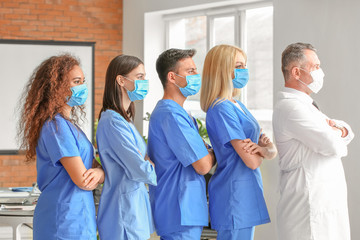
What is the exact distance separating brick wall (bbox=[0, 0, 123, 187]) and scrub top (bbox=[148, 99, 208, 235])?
3899 mm

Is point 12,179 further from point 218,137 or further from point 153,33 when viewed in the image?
point 218,137

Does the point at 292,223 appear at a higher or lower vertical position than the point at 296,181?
lower

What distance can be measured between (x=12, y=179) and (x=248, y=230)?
4356 millimetres

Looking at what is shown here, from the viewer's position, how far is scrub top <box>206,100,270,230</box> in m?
2.75

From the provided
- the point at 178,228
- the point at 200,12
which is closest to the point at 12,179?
the point at 200,12

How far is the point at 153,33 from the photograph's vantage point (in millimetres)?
6539

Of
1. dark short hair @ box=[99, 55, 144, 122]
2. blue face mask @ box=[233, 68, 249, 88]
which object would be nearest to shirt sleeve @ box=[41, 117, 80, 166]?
dark short hair @ box=[99, 55, 144, 122]

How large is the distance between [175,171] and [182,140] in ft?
0.55

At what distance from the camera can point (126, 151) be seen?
2.48 metres

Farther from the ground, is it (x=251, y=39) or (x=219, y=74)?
(x=251, y=39)

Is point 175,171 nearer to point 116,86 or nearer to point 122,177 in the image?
point 122,177

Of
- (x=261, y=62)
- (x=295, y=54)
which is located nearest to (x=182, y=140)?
(x=295, y=54)

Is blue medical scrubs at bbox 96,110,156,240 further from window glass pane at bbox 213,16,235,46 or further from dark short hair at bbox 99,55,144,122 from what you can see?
window glass pane at bbox 213,16,235,46

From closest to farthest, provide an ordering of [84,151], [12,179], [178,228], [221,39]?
[84,151] < [178,228] < [221,39] < [12,179]
